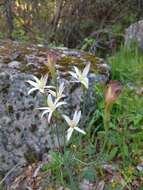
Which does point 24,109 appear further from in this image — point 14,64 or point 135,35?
point 135,35

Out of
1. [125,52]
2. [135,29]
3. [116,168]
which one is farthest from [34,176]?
[135,29]

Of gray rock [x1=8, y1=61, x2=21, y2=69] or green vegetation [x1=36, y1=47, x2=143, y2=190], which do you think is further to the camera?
gray rock [x1=8, y1=61, x2=21, y2=69]

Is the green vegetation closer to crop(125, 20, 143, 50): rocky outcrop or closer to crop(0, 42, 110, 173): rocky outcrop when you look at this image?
crop(0, 42, 110, 173): rocky outcrop

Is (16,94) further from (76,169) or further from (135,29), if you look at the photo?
(135,29)

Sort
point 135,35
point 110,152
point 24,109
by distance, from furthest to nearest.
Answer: point 135,35 < point 24,109 < point 110,152

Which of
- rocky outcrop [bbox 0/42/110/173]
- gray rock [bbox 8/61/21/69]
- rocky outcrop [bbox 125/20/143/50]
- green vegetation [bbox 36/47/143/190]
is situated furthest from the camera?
rocky outcrop [bbox 125/20/143/50]

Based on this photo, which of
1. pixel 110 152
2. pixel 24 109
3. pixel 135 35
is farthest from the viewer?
pixel 135 35

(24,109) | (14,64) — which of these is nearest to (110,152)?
(24,109)

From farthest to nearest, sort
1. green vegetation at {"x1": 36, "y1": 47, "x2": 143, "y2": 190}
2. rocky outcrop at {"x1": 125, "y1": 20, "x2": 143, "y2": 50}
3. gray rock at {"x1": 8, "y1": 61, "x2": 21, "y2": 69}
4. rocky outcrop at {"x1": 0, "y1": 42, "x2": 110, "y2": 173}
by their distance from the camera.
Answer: rocky outcrop at {"x1": 125, "y1": 20, "x2": 143, "y2": 50}
gray rock at {"x1": 8, "y1": 61, "x2": 21, "y2": 69}
rocky outcrop at {"x1": 0, "y1": 42, "x2": 110, "y2": 173}
green vegetation at {"x1": 36, "y1": 47, "x2": 143, "y2": 190}

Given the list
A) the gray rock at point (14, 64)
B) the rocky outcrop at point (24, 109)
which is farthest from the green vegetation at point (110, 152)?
the gray rock at point (14, 64)

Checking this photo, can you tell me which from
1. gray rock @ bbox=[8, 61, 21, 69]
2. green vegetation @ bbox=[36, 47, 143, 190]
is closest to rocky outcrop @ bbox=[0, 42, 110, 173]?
gray rock @ bbox=[8, 61, 21, 69]
